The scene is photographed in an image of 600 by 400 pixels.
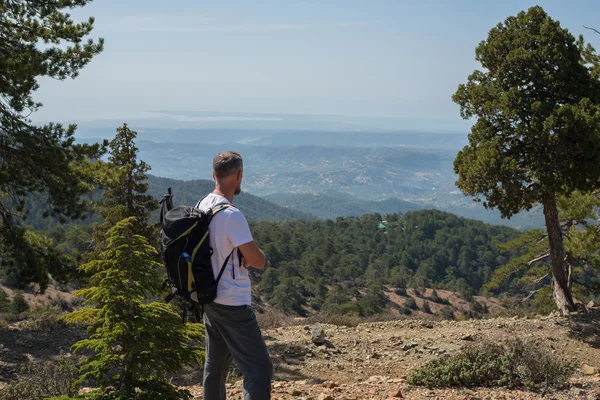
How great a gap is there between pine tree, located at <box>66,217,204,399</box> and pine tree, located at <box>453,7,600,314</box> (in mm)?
7472

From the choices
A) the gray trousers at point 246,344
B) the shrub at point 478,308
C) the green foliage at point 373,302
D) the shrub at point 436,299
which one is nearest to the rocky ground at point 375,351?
the gray trousers at point 246,344

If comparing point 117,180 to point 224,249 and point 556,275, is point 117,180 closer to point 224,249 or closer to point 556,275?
point 224,249

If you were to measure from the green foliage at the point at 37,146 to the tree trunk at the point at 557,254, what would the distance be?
9730 mm

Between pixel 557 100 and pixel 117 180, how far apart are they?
9.36 metres

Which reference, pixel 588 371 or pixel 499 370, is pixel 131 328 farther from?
pixel 588 371

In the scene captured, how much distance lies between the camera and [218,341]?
150 inches

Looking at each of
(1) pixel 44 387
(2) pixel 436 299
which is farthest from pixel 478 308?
(1) pixel 44 387

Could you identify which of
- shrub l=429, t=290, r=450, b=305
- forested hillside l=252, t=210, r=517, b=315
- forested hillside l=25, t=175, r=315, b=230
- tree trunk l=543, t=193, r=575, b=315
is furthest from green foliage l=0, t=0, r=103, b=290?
forested hillside l=25, t=175, r=315, b=230

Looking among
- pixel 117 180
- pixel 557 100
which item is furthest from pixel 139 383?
pixel 557 100

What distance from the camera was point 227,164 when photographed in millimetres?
3604

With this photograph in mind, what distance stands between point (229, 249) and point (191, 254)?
26cm

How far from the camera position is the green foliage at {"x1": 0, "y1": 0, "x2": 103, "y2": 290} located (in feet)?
32.4

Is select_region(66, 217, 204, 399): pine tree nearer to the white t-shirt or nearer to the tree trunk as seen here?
the white t-shirt

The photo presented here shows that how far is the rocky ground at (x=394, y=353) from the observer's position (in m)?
5.80
